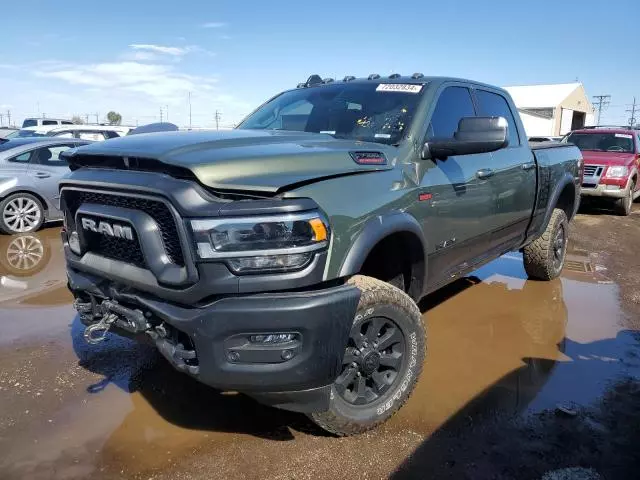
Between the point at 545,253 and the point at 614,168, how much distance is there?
6.70m

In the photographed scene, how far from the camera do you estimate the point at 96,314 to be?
2955 millimetres

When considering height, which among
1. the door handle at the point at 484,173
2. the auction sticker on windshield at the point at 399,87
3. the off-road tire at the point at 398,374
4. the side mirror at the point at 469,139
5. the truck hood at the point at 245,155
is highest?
the auction sticker on windshield at the point at 399,87

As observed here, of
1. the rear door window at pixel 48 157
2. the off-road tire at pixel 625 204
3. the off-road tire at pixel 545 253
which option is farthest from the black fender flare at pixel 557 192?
the rear door window at pixel 48 157

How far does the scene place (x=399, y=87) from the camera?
3840mm

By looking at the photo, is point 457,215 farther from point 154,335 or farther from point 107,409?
point 107,409

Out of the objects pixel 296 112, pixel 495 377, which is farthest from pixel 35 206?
pixel 495 377

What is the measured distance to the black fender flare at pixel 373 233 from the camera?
102 inches

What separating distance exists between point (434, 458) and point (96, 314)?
6.49 feet

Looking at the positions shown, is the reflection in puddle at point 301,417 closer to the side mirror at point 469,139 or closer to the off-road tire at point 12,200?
the side mirror at point 469,139

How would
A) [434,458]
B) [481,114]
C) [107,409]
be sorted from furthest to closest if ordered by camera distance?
[481,114], [107,409], [434,458]

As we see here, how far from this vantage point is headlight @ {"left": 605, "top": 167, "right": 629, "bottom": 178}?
1105 centimetres

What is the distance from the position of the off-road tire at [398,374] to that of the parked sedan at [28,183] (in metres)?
6.99

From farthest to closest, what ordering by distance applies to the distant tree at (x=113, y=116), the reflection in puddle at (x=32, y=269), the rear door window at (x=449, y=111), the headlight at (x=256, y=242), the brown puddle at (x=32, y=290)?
the distant tree at (x=113, y=116), the reflection in puddle at (x=32, y=269), the brown puddle at (x=32, y=290), the rear door window at (x=449, y=111), the headlight at (x=256, y=242)

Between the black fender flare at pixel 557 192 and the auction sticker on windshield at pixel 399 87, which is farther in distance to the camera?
the black fender flare at pixel 557 192
